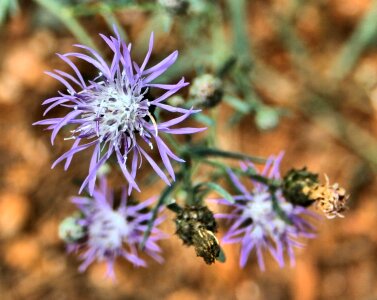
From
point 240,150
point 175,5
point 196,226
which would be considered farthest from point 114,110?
point 240,150

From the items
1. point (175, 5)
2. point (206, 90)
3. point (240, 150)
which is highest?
point (175, 5)

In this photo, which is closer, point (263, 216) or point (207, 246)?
point (207, 246)

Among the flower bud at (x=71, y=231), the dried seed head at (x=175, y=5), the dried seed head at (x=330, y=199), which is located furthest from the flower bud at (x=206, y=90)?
the flower bud at (x=71, y=231)

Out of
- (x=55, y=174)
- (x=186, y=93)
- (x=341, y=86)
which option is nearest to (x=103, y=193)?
(x=186, y=93)

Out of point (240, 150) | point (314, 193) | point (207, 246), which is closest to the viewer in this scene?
point (207, 246)

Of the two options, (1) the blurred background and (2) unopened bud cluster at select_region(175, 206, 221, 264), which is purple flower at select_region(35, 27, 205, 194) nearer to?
(2) unopened bud cluster at select_region(175, 206, 221, 264)

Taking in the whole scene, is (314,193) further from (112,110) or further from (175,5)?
(175,5)

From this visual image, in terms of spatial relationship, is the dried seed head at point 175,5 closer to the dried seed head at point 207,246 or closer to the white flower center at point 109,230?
the white flower center at point 109,230
